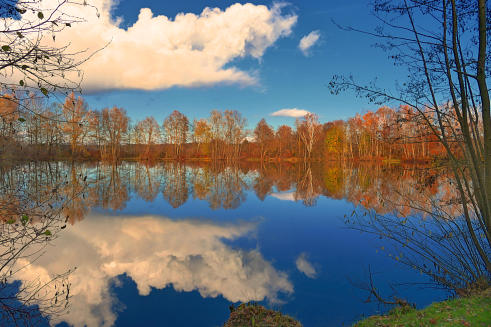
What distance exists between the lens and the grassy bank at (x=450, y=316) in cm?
377

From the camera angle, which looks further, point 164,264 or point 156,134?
point 156,134

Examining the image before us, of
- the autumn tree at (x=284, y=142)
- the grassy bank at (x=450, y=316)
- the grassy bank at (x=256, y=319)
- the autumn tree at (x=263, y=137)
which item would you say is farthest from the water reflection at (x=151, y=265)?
the autumn tree at (x=284, y=142)

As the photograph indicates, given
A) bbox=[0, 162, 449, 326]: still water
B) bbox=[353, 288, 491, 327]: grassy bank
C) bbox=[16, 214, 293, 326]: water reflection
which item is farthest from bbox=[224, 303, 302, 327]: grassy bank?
bbox=[353, 288, 491, 327]: grassy bank

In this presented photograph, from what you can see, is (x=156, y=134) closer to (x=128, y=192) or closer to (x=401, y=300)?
(x=128, y=192)

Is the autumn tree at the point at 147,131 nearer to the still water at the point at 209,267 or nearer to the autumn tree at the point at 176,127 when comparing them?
the autumn tree at the point at 176,127

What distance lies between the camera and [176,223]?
37.7 ft

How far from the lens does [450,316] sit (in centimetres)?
395

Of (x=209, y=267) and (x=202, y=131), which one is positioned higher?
(x=202, y=131)

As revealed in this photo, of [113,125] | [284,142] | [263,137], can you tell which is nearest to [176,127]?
[113,125]

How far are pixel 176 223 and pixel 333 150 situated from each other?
2554 inches

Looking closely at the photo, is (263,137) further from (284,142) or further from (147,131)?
(147,131)

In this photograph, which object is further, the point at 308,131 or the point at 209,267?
the point at 308,131

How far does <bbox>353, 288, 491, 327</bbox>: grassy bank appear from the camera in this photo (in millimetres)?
3770

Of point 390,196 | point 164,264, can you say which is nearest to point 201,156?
point 390,196
